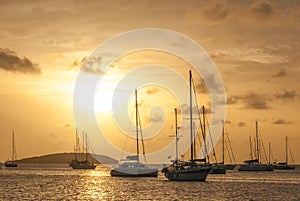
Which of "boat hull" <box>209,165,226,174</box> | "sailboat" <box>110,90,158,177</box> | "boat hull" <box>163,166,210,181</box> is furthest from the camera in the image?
"boat hull" <box>209,165,226,174</box>

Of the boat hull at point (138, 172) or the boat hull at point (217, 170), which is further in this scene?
the boat hull at point (217, 170)

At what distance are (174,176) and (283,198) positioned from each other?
1405 inches

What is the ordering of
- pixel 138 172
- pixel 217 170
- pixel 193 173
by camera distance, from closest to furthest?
pixel 193 173
pixel 138 172
pixel 217 170

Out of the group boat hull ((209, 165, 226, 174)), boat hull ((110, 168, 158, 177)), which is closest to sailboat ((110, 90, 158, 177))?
boat hull ((110, 168, 158, 177))

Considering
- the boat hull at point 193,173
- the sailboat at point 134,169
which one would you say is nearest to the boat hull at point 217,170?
the sailboat at point 134,169

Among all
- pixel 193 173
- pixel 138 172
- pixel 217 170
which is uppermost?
pixel 193 173

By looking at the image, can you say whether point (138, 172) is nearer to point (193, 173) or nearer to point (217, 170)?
point (193, 173)

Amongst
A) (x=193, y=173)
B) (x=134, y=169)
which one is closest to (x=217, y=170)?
(x=134, y=169)

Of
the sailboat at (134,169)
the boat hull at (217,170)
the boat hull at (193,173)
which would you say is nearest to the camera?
the boat hull at (193,173)

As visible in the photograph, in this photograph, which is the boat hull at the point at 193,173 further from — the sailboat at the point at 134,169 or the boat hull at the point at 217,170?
the boat hull at the point at 217,170

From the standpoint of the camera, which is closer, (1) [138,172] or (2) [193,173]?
(2) [193,173]

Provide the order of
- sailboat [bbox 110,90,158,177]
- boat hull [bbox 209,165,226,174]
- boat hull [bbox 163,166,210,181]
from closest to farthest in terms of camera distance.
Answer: boat hull [bbox 163,166,210,181] → sailboat [bbox 110,90,158,177] → boat hull [bbox 209,165,226,174]

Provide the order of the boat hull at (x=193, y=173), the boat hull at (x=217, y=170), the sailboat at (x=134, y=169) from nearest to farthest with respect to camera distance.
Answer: the boat hull at (x=193, y=173) < the sailboat at (x=134, y=169) < the boat hull at (x=217, y=170)

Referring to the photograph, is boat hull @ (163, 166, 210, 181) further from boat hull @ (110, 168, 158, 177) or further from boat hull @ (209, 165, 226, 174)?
boat hull @ (209, 165, 226, 174)
